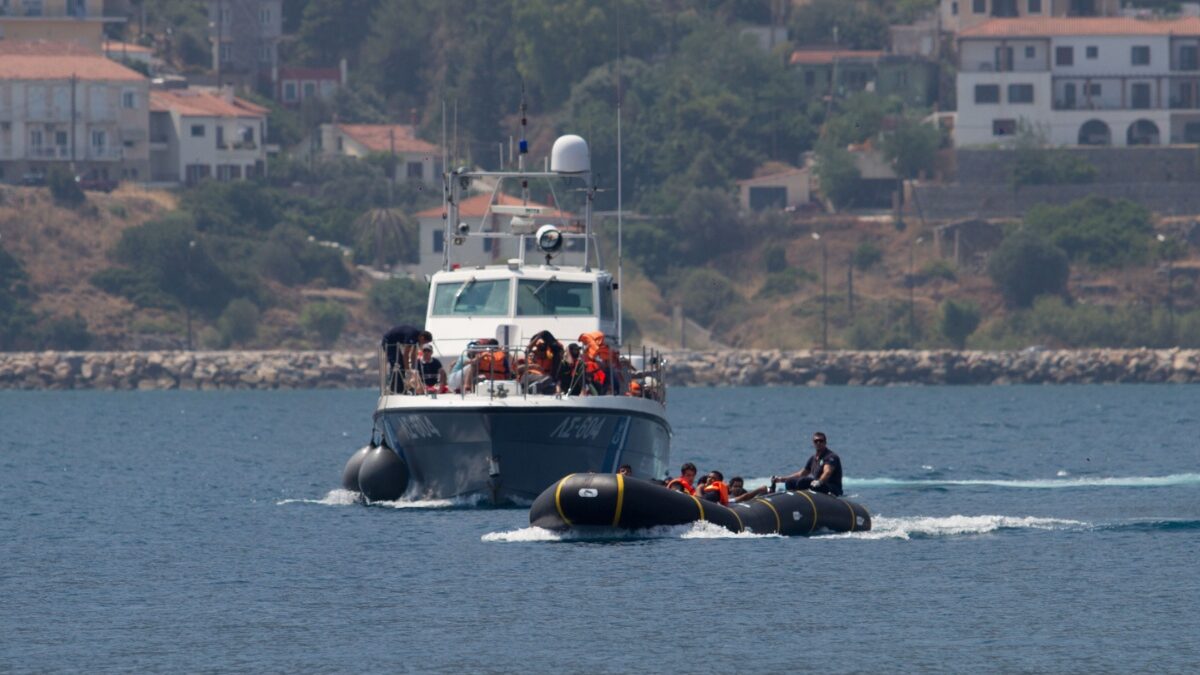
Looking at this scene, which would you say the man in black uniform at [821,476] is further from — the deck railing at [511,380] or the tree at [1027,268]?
the tree at [1027,268]

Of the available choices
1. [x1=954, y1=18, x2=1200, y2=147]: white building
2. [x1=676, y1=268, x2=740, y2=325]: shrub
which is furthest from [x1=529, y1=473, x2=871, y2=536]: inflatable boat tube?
[x1=954, y1=18, x2=1200, y2=147]: white building

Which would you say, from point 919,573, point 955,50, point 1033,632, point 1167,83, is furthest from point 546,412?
point 955,50

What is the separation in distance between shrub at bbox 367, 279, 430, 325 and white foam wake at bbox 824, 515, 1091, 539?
3244 inches

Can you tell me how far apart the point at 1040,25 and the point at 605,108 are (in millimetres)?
26923

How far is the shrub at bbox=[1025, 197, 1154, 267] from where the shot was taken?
12681cm

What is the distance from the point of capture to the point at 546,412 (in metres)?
38.7

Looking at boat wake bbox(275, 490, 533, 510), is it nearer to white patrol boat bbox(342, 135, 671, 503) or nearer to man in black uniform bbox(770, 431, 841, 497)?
white patrol boat bbox(342, 135, 671, 503)

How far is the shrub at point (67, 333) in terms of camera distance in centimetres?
12131

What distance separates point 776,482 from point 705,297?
9081 centimetres

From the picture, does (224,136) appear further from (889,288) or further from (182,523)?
(182,523)

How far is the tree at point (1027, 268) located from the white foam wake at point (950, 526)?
84520mm

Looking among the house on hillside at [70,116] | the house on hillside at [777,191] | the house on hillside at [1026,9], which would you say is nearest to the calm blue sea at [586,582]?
the house on hillside at [70,116]

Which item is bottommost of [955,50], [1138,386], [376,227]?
[1138,386]

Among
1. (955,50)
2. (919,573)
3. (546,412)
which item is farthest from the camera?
(955,50)
